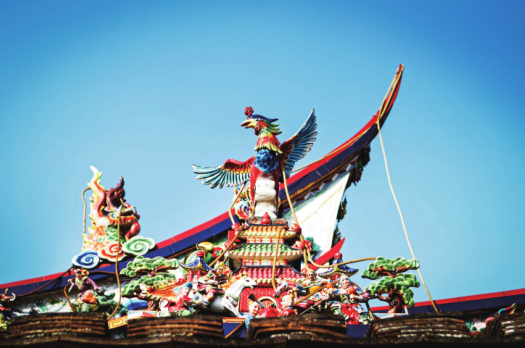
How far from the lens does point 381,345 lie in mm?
3881

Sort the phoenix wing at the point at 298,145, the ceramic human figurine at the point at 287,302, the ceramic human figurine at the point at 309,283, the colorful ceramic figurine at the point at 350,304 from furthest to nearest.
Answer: the phoenix wing at the point at 298,145 → the ceramic human figurine at the point at 309,283 → the colorful ceramic figurine at the point at 350,304 → the ceramic human figurine at the point at 287,302

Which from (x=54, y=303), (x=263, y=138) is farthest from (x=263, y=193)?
(x=54, y=303)

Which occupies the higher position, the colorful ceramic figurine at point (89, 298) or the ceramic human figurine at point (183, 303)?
the colorful ceramic figurine at point (89, 298)

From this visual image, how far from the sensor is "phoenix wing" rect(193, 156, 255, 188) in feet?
35.2

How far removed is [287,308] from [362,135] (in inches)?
221

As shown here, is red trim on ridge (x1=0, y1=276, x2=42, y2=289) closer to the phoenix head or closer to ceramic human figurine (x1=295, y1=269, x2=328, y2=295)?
the phoenix head

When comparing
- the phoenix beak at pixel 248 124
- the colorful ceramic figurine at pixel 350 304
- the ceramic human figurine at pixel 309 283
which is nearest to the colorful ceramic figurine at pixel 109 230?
the phoenix beak at pixel 248 124

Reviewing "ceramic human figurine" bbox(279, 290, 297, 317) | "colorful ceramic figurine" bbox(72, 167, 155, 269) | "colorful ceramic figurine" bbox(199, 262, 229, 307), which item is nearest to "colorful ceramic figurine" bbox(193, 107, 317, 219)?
"colorful ceramic figurine" bbox(72, 167, 155, 269)

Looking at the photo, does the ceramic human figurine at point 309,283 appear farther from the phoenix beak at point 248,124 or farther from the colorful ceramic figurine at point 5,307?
the colorful ceramic figurine at point 5,307

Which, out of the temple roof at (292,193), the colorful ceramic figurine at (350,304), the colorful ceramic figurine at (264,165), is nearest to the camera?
the colorful ceramic figurine at (350,304)

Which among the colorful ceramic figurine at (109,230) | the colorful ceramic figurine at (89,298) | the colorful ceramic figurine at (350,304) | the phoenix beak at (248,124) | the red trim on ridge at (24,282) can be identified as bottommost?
the colorful ceramic figurine at (350,304)

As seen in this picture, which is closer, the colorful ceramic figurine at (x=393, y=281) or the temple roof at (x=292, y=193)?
the colorful ceramic figurine at (x=393, y=281)

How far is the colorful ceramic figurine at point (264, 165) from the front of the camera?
32.1ft

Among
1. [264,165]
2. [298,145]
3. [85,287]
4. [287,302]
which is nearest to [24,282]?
[85,287]
